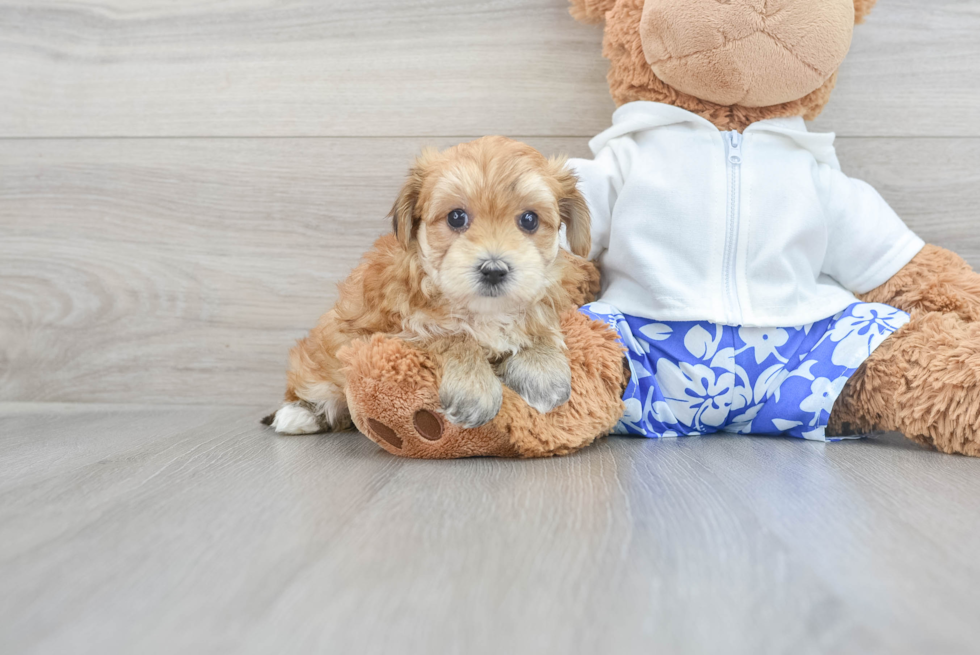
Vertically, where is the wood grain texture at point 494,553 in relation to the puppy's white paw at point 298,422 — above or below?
above

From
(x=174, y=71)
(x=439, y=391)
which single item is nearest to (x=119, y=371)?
(x=174, y=71)

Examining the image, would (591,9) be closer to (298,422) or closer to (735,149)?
(735,149)

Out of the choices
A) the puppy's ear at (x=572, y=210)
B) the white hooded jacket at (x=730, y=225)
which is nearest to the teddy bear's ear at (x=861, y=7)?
the white hooded jacket at (x=730, y=225)

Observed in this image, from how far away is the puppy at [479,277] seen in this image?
107 cm

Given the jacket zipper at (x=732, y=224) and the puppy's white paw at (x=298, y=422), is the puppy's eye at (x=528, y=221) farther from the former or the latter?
the puppy's white paw at (x=298, y=422)

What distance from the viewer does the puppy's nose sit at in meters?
1.04

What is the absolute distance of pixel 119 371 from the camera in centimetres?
182

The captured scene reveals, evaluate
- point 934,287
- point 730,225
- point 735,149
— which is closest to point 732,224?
point 730,225

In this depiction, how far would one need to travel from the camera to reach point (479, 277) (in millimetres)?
1042

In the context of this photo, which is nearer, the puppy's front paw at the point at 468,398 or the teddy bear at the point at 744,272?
the puppy's front paw at the point at 468,398

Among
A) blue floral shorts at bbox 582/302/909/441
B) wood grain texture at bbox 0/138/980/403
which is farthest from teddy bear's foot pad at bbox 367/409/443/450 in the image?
wood grain texture at bbox 0/138/980/403

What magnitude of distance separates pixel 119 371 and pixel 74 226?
38 cm

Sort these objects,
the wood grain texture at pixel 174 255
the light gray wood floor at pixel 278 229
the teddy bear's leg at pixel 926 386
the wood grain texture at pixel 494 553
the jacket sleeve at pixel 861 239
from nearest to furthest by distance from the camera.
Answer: the wood grain texture at pixel 494 553 < the light gray wood floor at pixel 278 229 < the teddy bear's leg at pixel 926 386 < the jacket sleeve at pixel 861 239 < the wood grain texture at pixel 174 255

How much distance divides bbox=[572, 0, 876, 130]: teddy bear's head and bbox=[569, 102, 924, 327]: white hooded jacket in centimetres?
4
